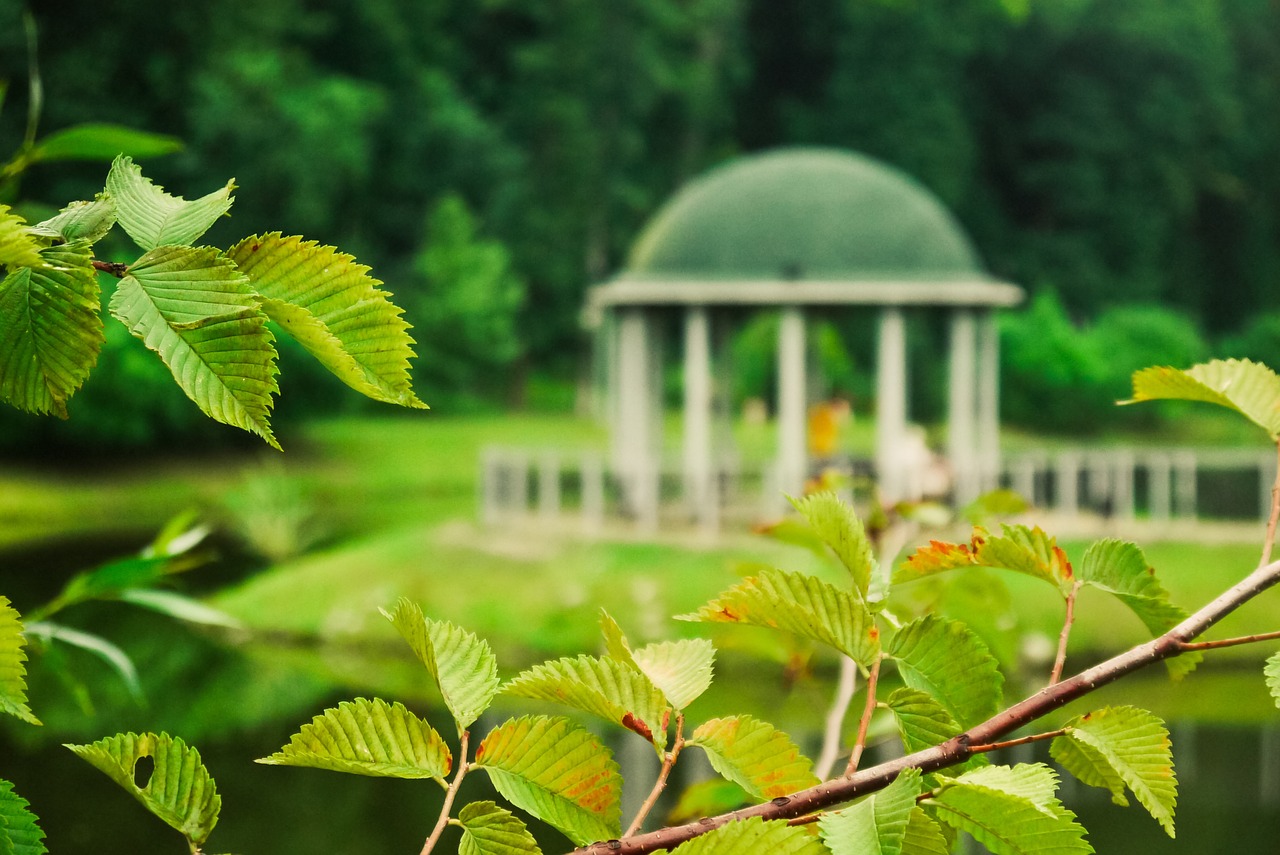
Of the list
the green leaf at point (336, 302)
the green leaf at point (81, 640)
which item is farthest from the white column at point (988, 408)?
the green leaf at point (336, 302)

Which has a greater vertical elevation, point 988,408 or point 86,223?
point 86,223

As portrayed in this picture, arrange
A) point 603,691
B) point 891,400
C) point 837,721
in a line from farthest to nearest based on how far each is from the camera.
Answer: point 891,400
point 837,721
point 603,691

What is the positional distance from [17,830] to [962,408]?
1027cm

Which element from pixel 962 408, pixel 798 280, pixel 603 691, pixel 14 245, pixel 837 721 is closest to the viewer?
pixel 14 245

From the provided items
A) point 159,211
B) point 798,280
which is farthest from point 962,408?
point 159,211

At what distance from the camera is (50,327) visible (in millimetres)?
375

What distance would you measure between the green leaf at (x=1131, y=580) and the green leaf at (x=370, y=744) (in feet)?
0.79

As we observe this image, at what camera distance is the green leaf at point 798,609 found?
1.43 feet

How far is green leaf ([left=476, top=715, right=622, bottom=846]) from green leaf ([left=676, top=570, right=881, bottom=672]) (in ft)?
0.19

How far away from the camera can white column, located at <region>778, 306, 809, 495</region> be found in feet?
31.4

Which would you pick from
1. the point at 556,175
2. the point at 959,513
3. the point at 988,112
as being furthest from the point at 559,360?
the point at 959,513

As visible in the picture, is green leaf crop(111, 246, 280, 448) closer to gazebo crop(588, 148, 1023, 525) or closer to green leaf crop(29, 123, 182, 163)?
green leaf crop(29, 123, 182, 163)

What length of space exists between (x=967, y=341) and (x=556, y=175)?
14722 millimetres

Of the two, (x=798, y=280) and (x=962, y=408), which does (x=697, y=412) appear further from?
(x=962, y=408)
